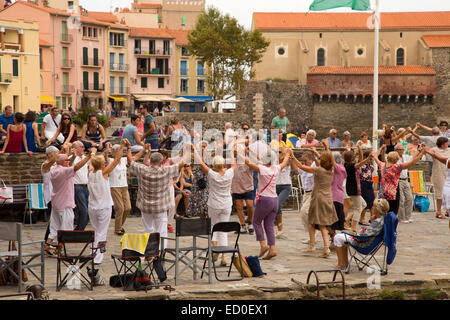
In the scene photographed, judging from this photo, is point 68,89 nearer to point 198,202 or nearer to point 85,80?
point 85,80

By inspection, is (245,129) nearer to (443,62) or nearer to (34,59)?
(34,59)

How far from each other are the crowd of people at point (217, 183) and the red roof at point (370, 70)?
4709 centimetres

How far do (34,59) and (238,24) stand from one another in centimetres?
1752

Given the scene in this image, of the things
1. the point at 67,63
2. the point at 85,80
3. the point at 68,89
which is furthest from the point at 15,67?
the point at 85,80

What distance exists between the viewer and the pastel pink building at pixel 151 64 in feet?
218

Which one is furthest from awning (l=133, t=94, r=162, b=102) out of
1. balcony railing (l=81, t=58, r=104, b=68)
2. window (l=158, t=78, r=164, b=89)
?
balcony railing (l=81, t=58, r=104, b=68)

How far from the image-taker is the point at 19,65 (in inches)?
1772

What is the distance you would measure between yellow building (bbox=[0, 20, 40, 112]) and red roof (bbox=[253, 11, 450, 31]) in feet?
88.2

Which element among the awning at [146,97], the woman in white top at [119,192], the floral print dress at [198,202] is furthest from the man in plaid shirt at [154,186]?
the awning at [146,97]

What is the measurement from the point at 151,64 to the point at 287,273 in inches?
2372

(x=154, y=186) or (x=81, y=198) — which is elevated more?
(x=154, y=186)

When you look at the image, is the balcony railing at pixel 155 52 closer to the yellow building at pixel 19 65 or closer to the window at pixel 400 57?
the yellow building at pixel 19 65

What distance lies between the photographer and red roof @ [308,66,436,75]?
60.8m

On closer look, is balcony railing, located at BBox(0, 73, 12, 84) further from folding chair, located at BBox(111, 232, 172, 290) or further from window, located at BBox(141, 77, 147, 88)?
folding chair, located at BBox(111, 232, 172, 290)
